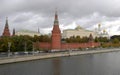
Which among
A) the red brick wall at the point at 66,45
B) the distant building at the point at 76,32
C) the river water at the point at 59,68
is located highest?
the distant building at the point at 76,32

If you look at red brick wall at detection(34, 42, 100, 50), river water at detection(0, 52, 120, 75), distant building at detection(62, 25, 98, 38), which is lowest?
river water at detection(0, 52, 120, 75)

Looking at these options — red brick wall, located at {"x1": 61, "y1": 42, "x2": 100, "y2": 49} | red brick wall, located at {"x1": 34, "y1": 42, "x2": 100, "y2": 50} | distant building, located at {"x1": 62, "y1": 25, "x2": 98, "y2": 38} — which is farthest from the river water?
distant building, located at {"x1": 62, "y1": 25, "x2": 98, "y2": 38}

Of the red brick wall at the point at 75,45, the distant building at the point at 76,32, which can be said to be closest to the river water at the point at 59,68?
the red brick wall at the point at 75,45

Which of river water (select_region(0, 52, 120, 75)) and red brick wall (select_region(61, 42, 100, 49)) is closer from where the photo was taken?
river water (select_region(0, 52, 120, 75))

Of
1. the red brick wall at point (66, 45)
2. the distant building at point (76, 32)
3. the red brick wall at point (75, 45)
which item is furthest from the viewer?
the distant building at point (76, 32)

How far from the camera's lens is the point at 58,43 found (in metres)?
53.1

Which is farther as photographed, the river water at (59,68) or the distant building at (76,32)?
the distant building at (76,32)

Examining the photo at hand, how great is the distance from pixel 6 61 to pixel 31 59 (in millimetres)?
5617

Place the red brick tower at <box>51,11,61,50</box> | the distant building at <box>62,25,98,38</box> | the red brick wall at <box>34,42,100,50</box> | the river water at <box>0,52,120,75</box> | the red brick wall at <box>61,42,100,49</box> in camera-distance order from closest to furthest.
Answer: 1. the river water at <box>0,52,120,75</box>
2. the red brick tower at <box>51,11,61,50</box>
3. the red brick wall at <box>34,42,100,50</box>
4. the red brick wall at <box>61,42,100,49</box>
5. the distant building at <box>62,25,98,38</box>

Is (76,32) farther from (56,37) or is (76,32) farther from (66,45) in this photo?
(56,37)

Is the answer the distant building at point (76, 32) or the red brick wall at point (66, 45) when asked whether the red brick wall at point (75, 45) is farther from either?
the distant building at point (76, 32)

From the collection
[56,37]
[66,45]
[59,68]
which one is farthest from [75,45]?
[59,68]

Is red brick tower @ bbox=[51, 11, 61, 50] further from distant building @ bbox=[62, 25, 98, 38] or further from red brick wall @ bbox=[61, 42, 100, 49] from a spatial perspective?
distant building @ bbox=[62, 25, 98, 38]

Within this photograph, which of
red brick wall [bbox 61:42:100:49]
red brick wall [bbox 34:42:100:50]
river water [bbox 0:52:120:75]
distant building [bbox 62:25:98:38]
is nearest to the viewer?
river water [bbox 0:52:120:75]
